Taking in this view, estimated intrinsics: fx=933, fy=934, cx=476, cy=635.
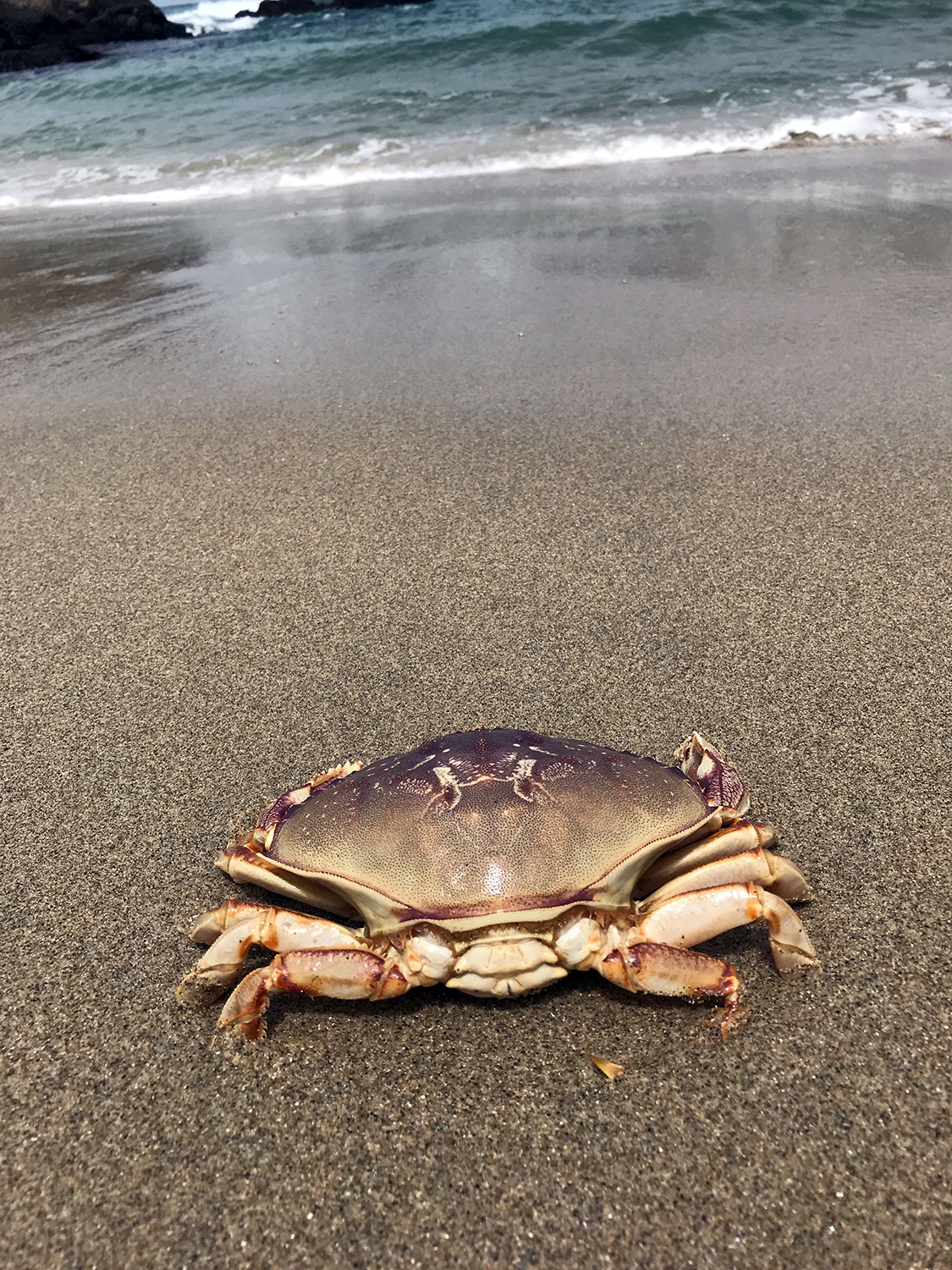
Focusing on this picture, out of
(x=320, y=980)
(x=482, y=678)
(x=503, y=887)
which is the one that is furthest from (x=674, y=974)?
(x=482, y=678)

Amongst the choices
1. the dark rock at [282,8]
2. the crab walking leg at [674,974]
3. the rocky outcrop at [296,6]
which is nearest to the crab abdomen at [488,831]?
the crab walking leg at [674,974]

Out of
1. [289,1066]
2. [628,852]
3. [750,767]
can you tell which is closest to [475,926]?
[628,852]

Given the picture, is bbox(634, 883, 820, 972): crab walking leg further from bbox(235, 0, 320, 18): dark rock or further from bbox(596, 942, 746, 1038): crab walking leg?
bbox(235, 0, 320, 18): dark rock

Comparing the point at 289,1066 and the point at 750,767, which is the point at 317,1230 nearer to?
the point at 289,1066

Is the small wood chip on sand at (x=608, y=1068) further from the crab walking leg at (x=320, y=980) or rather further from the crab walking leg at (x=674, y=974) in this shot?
the crab walking leg at (x=320, y=980)

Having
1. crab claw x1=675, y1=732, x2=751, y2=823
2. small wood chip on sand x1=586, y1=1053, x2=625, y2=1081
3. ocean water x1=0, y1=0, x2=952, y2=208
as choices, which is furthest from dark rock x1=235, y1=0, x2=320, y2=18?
small wood chip on sand x1=586, y1=1053, x2=625, y2=1081

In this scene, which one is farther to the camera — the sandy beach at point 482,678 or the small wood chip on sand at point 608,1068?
the small wood chip on sand at point 608,1068
